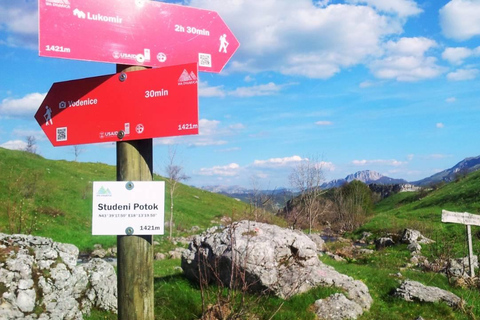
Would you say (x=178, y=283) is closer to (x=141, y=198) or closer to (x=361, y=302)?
(x=361, y=302)

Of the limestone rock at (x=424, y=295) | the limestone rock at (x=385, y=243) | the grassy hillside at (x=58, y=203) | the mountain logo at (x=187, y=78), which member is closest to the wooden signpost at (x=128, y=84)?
the mountain logo at (x=187, y=78)

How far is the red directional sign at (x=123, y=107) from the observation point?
353 centimetres

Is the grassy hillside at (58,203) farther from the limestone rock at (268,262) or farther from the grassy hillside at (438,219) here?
the limestone rock at (268,262)

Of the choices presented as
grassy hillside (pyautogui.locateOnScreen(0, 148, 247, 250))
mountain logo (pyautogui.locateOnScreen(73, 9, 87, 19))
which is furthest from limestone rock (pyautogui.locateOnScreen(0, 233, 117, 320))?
grassy hillside (pyautogui.locateOnScreen(0, 148, 247, 250))

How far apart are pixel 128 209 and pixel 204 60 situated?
1510 millimetres

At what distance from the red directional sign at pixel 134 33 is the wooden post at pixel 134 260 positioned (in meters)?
0.21

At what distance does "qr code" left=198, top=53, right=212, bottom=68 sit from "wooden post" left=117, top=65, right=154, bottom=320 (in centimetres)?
54

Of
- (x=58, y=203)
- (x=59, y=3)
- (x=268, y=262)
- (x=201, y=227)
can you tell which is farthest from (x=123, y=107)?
(x=201, y=227)

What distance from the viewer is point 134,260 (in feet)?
12.0

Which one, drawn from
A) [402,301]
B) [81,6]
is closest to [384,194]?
[402,301]

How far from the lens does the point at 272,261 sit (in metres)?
8.05

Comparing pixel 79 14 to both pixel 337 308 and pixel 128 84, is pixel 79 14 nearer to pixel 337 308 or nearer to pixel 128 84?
pixel 128 84

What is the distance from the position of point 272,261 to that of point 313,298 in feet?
3.29

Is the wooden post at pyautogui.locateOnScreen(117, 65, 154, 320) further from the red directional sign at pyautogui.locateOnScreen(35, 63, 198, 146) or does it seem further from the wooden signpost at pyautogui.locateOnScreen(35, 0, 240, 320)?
the red directional sign at pyautogui.locateOnScreen(35, 63, 198, 146)
